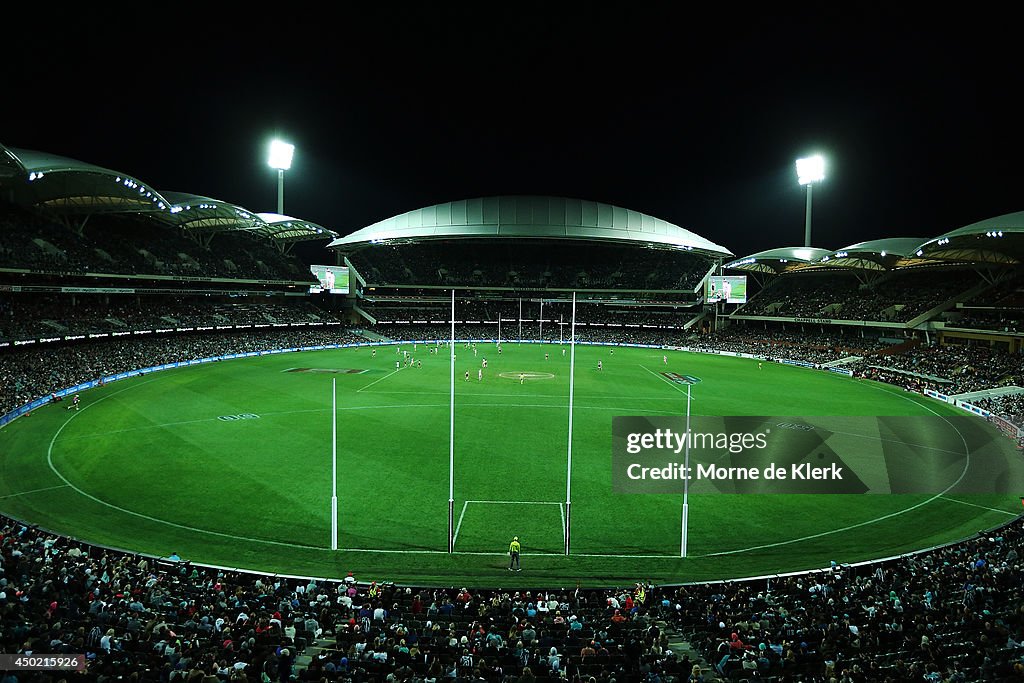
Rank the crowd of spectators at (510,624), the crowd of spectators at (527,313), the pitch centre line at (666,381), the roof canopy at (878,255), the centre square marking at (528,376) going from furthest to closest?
the crowd of spectators at (527,313)
the roof canopy at (878,255)
the centre square marking at (528,376)
the pitch centre line at (666,381)
the crowd of spectators at (510,624)

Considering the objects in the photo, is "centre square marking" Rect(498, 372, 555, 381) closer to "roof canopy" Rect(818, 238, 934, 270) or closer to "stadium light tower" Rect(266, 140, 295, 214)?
"roof canopy" Rect(818, 238, 934, 270)

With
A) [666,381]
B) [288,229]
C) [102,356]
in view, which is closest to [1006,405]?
[666,381]

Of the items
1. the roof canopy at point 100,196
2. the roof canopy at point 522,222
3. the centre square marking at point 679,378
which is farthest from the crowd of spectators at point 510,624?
the roof canopy at point 522,222

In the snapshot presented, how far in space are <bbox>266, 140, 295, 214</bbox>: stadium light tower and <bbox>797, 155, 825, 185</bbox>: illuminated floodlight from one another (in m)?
81.5

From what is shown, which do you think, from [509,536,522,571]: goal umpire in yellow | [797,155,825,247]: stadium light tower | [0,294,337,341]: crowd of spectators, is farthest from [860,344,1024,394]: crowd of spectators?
[0,294,337,341]: crowd of spectators

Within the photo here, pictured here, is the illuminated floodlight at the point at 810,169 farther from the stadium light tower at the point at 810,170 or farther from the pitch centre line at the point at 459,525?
the pitch centre line at the point at 459,525

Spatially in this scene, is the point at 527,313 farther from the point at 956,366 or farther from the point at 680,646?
the point at 680,646

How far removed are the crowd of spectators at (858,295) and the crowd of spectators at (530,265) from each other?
16050mm

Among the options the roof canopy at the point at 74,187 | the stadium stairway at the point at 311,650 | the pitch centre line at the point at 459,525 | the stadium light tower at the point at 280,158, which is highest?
the stadium light tower at the point at 280,158

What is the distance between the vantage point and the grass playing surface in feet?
56.6

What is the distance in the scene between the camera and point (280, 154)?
3679 inches

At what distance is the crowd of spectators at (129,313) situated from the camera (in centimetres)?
4991

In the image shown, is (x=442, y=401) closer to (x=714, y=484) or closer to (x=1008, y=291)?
(x=714, y=484)

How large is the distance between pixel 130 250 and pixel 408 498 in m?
62.6
